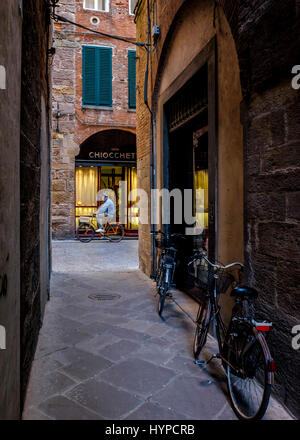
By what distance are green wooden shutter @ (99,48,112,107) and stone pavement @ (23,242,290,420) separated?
439 inches

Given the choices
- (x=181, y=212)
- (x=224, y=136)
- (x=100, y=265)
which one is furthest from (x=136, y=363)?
(x=100, y=265)

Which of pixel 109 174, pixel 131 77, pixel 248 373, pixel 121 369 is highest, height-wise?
pixel 131 77

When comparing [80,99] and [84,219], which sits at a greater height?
[80,99]

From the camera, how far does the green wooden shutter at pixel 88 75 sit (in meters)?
14.1

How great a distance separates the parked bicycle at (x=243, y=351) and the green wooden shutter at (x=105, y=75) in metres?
12.8

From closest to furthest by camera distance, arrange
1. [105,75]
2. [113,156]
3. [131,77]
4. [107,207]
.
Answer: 1. [107,207]
2. [105,75]
3. [131,77]
4. [113,156]

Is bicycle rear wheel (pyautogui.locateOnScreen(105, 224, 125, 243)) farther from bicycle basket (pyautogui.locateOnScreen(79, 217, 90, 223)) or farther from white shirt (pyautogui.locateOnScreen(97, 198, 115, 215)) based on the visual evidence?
bicycle basket (pyautogui.locateOnScreen(79, 217, 90, 223))

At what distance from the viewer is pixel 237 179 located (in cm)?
340

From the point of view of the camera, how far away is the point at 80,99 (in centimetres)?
1412

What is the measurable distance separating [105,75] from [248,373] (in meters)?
14.1

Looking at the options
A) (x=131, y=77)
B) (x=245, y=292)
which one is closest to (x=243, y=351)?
(x=245, y=292)

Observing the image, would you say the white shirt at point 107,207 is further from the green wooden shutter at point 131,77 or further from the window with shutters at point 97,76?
the green wooden shutter at point 131,77

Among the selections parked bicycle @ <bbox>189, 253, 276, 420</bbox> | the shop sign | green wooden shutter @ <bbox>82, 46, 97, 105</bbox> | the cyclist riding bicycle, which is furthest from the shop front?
parked bicycle @ <bbox>189, 253, 276, 420</bbox>

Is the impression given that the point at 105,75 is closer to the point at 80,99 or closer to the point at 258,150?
the point at 80,99
